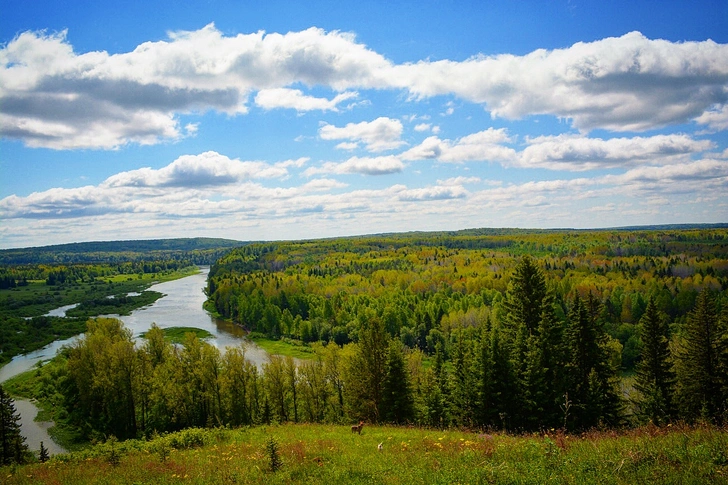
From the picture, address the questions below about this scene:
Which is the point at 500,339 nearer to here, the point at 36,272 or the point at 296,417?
the point at 296,417

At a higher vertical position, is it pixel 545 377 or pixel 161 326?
pixel 545 377

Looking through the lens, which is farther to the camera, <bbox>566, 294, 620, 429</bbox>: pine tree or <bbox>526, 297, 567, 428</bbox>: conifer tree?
<bbox>566, 294, 620, 429</bbox>: pine tree

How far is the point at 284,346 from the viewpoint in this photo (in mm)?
83562

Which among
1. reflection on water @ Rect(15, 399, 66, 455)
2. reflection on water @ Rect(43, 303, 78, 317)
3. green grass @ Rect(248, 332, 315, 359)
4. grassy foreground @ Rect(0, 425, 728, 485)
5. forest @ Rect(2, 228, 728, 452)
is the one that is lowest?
green grass @ Rect(248, 332, 315, 359)

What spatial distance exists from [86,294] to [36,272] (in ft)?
233

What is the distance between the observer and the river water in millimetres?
43094

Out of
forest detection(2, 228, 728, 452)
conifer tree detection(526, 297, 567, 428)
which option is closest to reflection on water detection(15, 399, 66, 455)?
forest detection(2, 228, 728, 452)

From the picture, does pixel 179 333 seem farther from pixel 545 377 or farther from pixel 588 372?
pixel 588 372

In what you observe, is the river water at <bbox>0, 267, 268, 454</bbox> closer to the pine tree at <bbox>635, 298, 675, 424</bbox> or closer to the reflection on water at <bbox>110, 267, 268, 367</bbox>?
the reflection on water at <bbox>110, 267, 268, 367</bbox>

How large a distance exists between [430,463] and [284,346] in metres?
76.2

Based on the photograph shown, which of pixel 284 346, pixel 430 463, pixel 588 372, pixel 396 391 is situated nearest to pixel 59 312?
pixel 284 346

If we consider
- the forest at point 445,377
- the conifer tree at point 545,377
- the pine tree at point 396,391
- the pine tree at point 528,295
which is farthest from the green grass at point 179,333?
the conifer tree at point 545,377

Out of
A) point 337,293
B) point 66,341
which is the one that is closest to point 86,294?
point 66,341

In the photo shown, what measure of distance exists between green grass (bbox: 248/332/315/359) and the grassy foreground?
61.0 m
